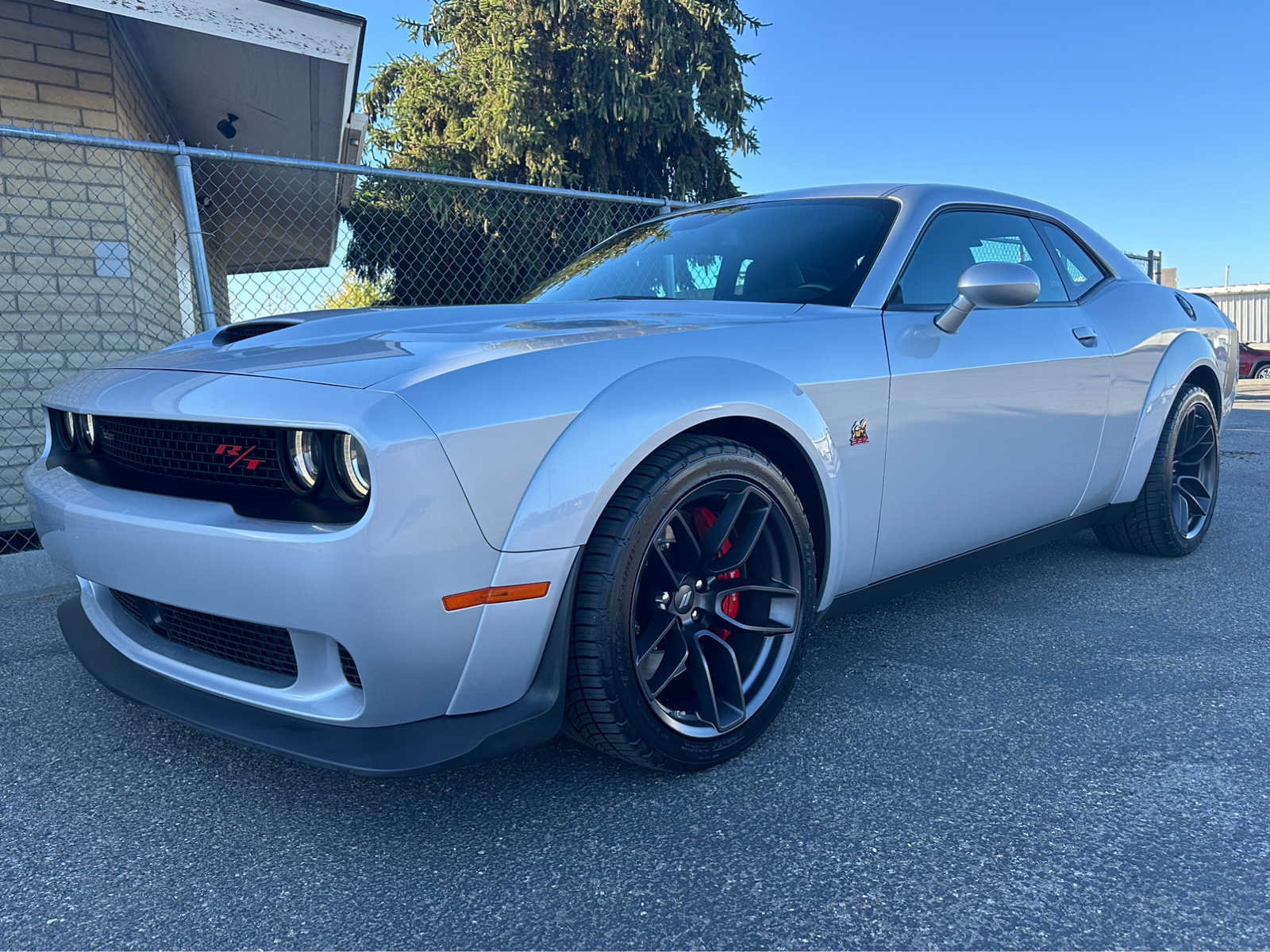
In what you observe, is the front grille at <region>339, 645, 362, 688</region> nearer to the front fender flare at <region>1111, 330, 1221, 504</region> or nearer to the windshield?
the windshield

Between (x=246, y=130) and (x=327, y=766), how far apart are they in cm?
806

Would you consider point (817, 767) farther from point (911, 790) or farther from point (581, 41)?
point (581, 41)

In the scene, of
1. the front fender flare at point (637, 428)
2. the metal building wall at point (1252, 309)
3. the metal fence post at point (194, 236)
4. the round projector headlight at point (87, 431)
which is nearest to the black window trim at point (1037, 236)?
the front fender flare at point (637, 428)

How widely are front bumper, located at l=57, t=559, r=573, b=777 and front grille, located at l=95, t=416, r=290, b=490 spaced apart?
0.44 meters

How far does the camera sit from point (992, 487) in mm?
2783

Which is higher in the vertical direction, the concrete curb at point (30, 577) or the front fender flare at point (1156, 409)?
the front fender flare at point (1156, 409)

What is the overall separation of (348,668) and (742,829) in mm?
822

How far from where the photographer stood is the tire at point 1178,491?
3.69 meters

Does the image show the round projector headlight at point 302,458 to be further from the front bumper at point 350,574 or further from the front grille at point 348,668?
the front grille at point 348,668

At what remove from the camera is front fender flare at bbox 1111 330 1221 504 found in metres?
3.51

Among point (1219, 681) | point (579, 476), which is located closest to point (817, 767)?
point (579, 476)

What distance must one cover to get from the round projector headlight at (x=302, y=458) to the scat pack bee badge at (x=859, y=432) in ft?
4.26

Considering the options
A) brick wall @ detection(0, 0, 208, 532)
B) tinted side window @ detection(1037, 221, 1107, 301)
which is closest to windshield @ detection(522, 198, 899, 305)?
tinted side window @ detection(1037, 221, 1107, 301)

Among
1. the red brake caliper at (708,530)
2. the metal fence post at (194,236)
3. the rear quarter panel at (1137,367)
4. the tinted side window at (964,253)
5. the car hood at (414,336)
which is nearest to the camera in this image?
the car hood at (414,336)
